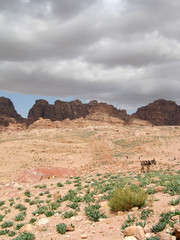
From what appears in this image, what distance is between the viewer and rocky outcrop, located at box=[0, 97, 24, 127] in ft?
477

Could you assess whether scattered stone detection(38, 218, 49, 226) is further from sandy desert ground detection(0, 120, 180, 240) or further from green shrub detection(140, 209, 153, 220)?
green shrub detection(140, 209, 153, 220)

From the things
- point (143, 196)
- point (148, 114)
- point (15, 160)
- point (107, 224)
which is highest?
point (148, 114)

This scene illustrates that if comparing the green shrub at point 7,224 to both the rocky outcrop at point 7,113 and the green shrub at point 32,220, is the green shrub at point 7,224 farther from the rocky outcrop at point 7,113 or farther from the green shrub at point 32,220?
the rocky outcrop at point 7,113

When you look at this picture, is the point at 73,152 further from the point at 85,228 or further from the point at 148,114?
the point at 148,114

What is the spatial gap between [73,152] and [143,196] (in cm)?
2867

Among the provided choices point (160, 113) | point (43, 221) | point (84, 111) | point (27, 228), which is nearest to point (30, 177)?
point (43, 221)

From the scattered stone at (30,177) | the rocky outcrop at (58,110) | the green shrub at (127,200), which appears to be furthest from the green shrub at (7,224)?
the rocky outcrop at (58,110)

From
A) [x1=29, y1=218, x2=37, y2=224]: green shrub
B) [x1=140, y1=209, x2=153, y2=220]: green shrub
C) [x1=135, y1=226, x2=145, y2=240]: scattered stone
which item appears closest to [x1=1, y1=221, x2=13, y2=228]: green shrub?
[x1=29, y1=218, x2=37, y2=224]: green shrub

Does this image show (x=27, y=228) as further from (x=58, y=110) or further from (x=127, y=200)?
(x=58, y=110)

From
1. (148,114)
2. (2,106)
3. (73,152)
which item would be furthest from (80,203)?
(2,106)

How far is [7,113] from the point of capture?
525 ft

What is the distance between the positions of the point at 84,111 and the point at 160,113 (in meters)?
58.6

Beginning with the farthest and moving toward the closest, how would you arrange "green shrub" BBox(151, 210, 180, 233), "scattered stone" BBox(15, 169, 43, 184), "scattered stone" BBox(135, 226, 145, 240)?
"scattered stone" BBox(15, 169, 43, 184), "green shrub" BBox(151, 210, 180, 233), "scattered stone" BBox(135, 226, 145, 240)

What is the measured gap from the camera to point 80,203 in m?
9.12
